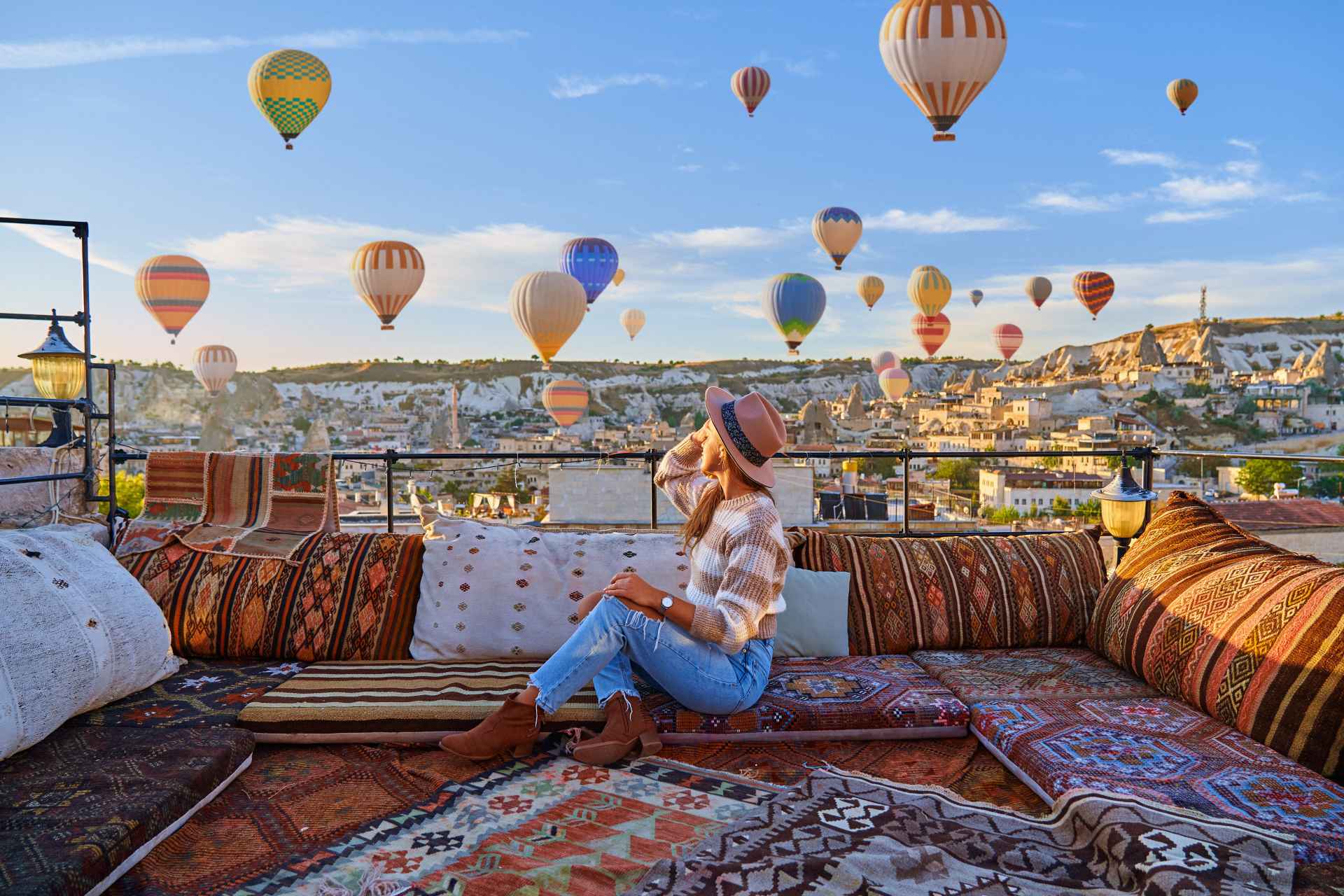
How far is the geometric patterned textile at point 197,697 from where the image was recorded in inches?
83.1

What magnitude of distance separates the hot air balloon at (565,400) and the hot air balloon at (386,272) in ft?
26.4

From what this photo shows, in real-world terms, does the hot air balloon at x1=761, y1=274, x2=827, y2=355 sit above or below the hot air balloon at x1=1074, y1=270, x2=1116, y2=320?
below

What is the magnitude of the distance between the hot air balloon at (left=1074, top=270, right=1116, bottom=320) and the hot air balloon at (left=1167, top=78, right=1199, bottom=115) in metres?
4.53

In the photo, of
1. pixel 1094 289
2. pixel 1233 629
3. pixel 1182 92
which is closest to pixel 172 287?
pixel 1233 629

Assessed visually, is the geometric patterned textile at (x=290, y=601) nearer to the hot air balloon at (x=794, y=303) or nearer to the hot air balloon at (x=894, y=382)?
the hot air balloon at (x=794, y=303)

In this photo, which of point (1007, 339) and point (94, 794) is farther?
point (1007, 339)

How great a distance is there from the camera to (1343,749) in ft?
5.66

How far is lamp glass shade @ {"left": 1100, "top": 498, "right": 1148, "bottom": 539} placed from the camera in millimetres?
2961

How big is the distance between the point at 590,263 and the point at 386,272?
4.14 metres

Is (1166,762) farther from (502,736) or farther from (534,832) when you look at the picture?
(502,736)

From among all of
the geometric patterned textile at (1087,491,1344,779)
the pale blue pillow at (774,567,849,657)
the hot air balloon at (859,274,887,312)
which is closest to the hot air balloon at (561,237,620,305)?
the hot air balloon at (859,274,887,312)

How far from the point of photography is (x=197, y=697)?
7.51 ft

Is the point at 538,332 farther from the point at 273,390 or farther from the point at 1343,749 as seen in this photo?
the point at 273,390

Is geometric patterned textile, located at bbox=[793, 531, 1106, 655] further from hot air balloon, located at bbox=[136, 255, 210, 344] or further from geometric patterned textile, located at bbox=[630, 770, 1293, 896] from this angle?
hot air balloon, located at bbox=[136, 255, 210, 344]
